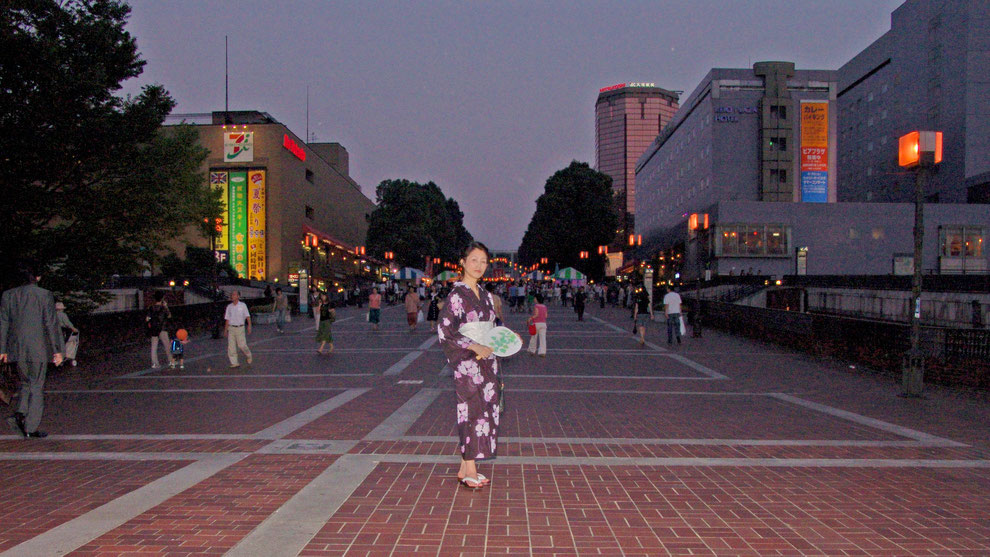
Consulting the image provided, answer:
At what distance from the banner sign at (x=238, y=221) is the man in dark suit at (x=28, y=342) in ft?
138

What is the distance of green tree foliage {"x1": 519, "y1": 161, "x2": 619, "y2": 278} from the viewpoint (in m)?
57.3

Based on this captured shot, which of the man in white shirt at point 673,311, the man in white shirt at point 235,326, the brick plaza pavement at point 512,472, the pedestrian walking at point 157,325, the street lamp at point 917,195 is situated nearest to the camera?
the brick plaza pavement at point 512,472

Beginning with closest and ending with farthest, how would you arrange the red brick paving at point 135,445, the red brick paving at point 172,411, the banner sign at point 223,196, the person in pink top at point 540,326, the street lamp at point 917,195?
the red brick paving at point 135,445 → the red brick paving at point 172,411 → the street lamp at point 917,195 → the person in pink top at point 540,326 → the banner sign at point 223,196

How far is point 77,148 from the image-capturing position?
1129cm

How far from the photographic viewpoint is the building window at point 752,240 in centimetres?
4809

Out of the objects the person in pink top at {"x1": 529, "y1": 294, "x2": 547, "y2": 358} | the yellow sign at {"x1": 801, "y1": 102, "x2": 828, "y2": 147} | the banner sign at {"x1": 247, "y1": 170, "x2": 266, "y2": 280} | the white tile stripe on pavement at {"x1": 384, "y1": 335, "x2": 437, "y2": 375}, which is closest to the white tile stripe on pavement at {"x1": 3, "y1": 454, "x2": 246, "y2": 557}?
the white tile stripe on pavement at {"x1": 384, "y1": 335, "x2": 437, "y2": 375}

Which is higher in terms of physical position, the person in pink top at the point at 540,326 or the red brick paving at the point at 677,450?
the person in pink top at the point at 540,326

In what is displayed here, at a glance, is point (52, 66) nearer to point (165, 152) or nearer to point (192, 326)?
point (165, 152)

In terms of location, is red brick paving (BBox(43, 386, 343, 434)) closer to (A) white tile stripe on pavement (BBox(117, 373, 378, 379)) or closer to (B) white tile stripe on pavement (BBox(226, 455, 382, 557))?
(A) white tile stripe on pavement (BBox(117, 373, 378, 379))

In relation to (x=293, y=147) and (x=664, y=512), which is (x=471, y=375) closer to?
(x=664, y=512)

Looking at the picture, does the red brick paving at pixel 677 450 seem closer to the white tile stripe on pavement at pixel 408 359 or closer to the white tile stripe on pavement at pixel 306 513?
the white tile stripe on pavement at pixel 306 513

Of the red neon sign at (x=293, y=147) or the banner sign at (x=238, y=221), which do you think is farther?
the red neon sign at (x=293, y=147)

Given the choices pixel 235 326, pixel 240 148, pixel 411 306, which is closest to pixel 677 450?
pixel 235 326

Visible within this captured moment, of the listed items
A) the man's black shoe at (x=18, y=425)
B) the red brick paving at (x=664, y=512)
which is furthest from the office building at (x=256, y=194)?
the red brick paving at (x=664, y=512)
